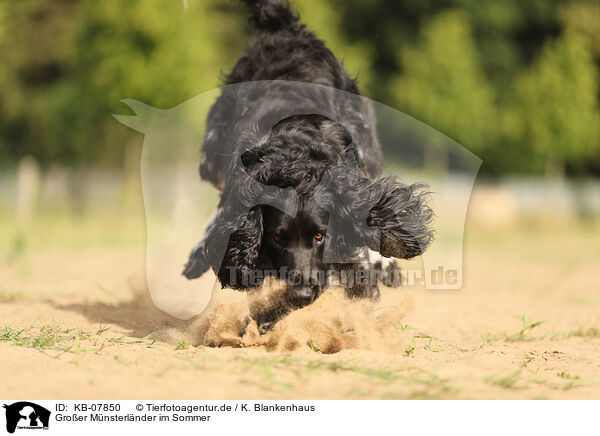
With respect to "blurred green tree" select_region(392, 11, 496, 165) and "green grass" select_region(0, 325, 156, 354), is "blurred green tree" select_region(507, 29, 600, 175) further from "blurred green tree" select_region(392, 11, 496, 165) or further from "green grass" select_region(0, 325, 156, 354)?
"green grass" select_region(0, 325, 156, 354)

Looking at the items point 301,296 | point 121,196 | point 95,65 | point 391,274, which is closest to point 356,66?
point 95,65

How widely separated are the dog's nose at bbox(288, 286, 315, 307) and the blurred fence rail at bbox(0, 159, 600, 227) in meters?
13.9

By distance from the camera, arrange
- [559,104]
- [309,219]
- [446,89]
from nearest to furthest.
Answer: [309,219]
[446,89]
[559,104]

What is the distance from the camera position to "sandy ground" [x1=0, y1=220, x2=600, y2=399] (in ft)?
9.72

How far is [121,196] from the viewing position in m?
18.8

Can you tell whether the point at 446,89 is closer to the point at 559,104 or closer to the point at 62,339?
the point at 559,104

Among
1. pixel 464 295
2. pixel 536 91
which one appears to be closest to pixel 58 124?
pixel 536 91

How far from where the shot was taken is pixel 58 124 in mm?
19672

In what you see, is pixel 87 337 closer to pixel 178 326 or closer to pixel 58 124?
pixel 178 326

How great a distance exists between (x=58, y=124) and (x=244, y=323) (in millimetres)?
17185

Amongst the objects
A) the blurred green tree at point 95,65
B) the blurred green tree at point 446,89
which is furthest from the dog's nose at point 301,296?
the blurred green tree at point 446,89

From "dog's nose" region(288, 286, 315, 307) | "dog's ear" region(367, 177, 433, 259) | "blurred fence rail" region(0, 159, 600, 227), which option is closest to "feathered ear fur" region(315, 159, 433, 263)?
"dog's ear" region(367, 177, 433, 259)
